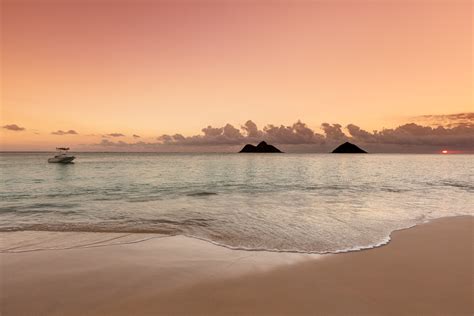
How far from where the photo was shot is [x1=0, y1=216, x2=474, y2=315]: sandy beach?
5.61 m

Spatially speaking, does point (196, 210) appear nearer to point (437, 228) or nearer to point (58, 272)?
point (58, 272)

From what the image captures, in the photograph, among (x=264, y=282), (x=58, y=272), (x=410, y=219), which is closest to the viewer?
(x=264, y=282)

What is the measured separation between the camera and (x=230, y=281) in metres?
6.76

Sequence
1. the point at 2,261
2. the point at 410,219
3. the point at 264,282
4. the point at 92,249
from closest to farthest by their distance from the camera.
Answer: the point at 264,282
the point at 2,261
the point at 92,249
the point at 410,219

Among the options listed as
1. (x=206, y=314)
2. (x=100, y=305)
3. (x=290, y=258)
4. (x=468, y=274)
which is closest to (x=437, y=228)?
(x=468, y=274)

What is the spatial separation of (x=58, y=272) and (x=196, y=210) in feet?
32.6

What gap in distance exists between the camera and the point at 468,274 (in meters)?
7.30

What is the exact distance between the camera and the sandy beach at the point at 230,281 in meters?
5.61

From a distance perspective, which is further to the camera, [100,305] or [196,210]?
[196,210]

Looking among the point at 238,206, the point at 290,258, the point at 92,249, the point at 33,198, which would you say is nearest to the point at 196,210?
the point at 238,206

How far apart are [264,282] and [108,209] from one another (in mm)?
13414

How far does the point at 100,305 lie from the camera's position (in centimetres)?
565

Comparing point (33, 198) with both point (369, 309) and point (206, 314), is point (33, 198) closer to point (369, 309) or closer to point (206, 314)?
point (206, 314)

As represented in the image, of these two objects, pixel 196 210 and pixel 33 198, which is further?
pixel 33 198
